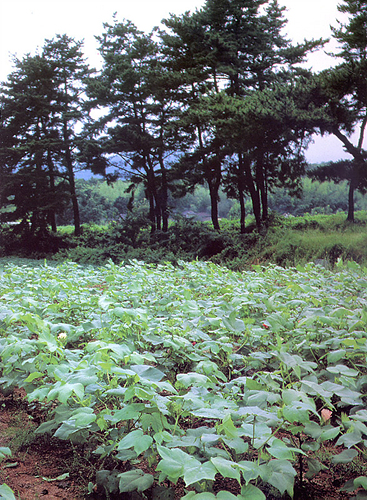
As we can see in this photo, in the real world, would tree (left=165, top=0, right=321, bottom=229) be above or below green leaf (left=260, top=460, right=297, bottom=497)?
above

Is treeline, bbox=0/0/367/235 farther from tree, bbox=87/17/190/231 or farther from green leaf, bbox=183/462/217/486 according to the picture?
green leaf, bbox=183/462/217/486

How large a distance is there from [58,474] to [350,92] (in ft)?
35.0

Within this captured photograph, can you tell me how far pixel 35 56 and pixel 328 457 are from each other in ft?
61.5

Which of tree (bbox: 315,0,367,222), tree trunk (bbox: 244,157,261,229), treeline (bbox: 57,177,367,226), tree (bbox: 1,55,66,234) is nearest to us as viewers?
tree (bbox: 315,0,367,222)

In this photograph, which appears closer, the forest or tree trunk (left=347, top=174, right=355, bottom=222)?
the forest

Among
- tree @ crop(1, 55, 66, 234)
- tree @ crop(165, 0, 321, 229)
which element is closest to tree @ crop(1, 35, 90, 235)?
tree @ crop(1, 55, 66, 234)

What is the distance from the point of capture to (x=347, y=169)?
11516 mm

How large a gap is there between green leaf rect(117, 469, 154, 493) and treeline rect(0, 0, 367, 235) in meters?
10.1

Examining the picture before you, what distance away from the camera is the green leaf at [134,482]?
46.7 inches

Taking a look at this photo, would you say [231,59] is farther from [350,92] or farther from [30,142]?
[30,142]

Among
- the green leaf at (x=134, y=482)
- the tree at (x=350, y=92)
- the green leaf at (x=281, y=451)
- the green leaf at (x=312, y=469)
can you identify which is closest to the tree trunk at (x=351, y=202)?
the tree at (x=350, y=92)

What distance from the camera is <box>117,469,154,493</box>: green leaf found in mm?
1186

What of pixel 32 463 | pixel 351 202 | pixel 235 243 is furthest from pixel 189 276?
pixel 351 202

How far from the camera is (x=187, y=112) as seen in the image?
13.2 metres
